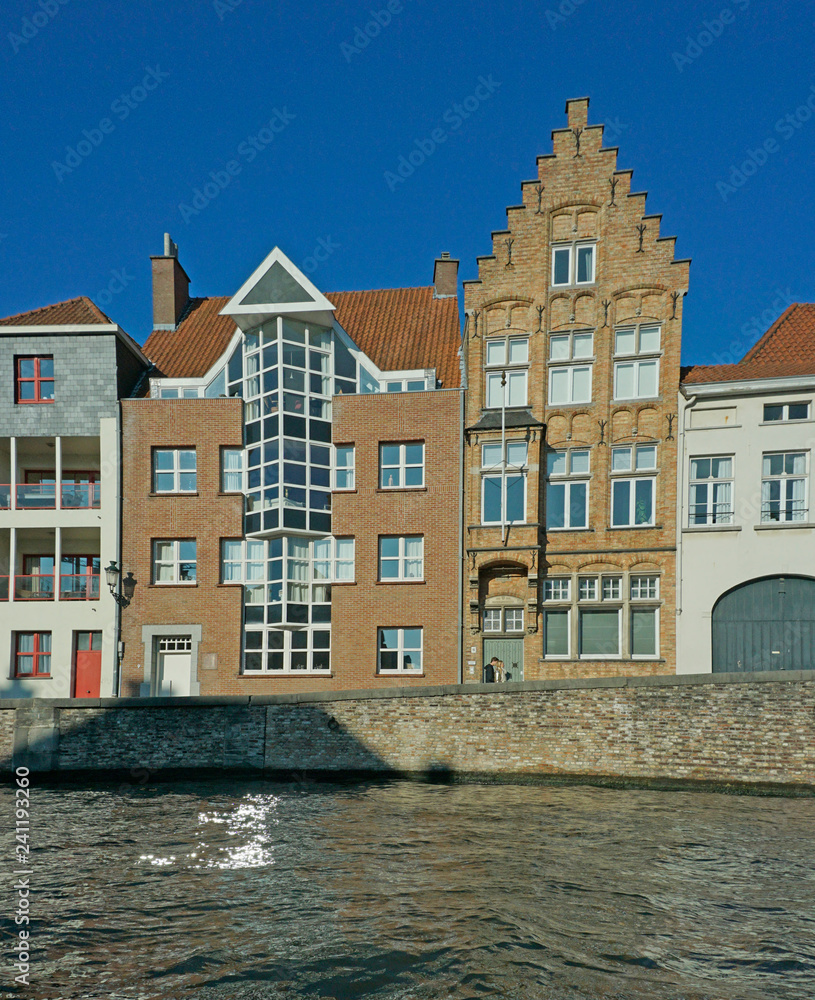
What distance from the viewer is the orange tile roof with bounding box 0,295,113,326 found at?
1134 inches

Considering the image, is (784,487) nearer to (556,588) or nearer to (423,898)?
(556,588)

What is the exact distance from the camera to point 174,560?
91.9ft

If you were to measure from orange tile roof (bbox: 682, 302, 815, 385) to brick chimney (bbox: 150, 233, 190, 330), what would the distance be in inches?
740

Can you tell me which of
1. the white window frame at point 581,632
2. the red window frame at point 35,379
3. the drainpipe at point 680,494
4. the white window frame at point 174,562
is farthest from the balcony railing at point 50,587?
the drainpipe at point 680,494

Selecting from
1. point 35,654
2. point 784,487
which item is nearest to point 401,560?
point 784,487

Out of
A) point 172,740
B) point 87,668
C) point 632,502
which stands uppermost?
point 632,502

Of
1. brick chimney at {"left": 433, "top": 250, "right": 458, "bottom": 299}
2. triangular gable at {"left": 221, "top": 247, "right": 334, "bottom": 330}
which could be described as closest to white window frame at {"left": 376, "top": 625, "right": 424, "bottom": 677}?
triangular gable at {"left": 221, "top": 247, "right": 334, "bottom": 330}

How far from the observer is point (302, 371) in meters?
27.8

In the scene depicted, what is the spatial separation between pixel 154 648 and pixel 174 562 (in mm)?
2759

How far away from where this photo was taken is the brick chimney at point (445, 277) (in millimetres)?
33375

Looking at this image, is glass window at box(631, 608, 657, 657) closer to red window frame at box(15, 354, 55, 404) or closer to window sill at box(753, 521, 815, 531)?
window sill at box(753, 521, 815, 531)

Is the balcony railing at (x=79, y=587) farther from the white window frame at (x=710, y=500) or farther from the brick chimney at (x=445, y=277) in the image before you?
the white window frame at (x=710, y=500)

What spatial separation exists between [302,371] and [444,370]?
490cm

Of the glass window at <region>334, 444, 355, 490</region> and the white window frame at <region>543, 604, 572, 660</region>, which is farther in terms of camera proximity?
the glass window at <region>334, 444, 355, 490</region>
